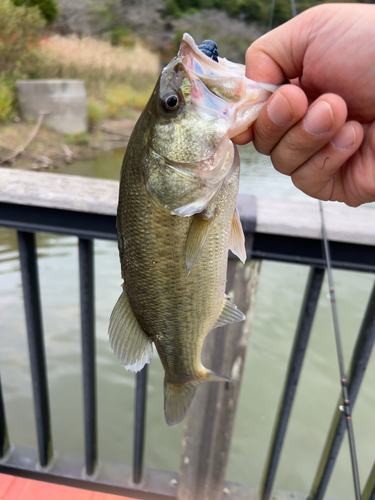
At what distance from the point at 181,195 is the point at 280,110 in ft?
0.88

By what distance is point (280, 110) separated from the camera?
70cm

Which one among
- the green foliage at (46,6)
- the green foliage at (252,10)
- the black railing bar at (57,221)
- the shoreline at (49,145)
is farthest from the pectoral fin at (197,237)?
the green foliage at (252,10)

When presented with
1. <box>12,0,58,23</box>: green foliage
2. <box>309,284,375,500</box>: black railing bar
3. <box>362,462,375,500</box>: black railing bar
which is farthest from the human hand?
<box>12,0,58,23</box>: green foliage

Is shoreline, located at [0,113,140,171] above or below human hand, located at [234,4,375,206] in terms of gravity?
below

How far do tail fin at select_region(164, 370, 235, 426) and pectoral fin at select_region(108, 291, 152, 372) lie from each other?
0.54ft

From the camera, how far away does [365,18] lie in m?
0.68

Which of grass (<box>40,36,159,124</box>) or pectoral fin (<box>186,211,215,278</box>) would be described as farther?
grass (<box>40,36,159,124</box>)

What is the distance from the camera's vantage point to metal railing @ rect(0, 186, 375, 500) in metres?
1.13

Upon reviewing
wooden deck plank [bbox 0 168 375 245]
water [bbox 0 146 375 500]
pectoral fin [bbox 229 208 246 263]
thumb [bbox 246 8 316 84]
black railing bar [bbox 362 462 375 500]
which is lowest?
water [bbox 0 146 375 500]

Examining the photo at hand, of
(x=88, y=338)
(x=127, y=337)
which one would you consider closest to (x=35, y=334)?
(x=88, y=338)

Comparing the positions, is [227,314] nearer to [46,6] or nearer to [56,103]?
[56,103]

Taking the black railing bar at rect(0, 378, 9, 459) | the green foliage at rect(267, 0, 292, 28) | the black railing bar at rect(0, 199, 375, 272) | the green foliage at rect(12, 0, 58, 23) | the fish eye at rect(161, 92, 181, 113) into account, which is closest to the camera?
the fish eye at rect(161, 92, 181, 113)

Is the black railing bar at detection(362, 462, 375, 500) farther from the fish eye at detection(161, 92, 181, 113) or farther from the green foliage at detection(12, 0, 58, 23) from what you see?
the green foliage at detection(12, 0, 58, 23)

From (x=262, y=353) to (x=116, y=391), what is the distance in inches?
61.1
